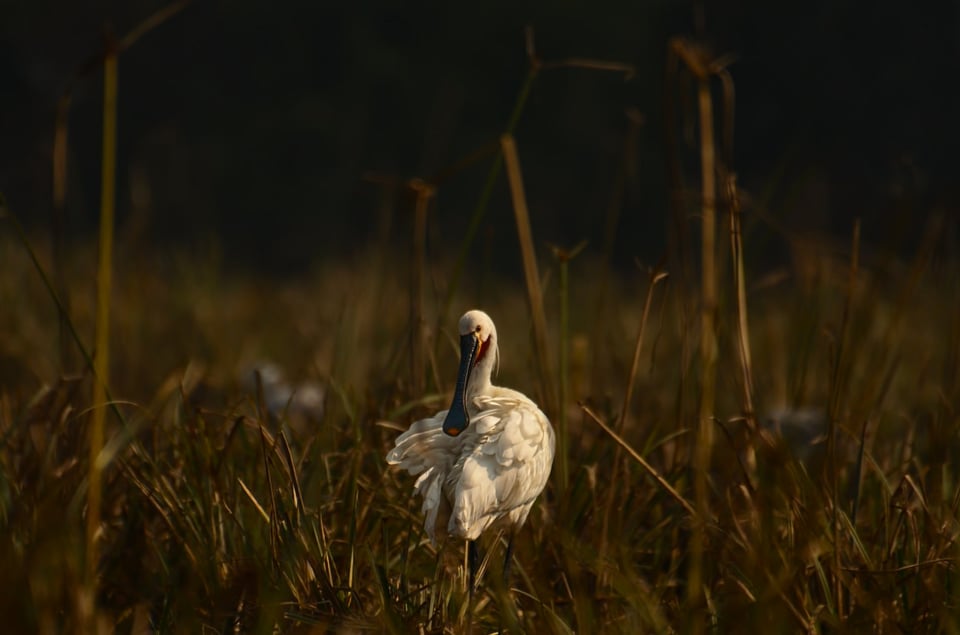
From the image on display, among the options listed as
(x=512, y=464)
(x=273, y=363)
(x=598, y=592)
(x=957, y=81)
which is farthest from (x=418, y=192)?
(x=957, y=81)

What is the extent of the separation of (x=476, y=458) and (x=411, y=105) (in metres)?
5.79

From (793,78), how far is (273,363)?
373 centimetres

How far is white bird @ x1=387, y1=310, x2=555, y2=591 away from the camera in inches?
55.7

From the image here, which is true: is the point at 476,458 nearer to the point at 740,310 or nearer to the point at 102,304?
the point at 740,310

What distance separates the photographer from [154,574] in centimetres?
162

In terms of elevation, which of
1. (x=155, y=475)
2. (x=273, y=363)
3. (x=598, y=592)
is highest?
(x=155, y=475)

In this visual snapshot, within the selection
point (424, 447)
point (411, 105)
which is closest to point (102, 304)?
point (424, 447)

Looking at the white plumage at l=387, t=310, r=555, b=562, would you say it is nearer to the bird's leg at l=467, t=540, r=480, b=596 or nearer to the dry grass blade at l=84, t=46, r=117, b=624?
the bird's leg at l=467, t=540, r=480, b=596

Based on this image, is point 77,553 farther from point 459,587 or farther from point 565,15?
point 565,15

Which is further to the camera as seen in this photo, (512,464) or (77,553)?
(512,464)

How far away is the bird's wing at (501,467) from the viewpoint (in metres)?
1.40

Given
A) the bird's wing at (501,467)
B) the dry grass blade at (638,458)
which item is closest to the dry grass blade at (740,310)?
the dry grass blade at (638,458)

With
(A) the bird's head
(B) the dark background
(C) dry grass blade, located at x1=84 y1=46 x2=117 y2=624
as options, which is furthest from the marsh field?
(B) the dark background

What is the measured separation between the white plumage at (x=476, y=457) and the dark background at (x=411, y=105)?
15.5 feet
